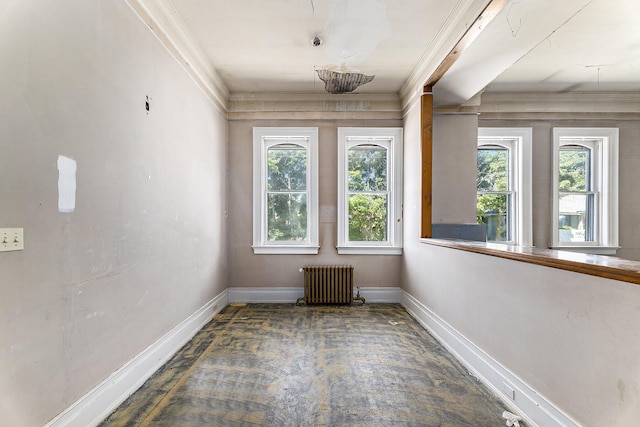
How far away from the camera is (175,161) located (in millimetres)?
2705

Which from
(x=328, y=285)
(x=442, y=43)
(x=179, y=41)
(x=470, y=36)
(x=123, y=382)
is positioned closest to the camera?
(x=123, y=382)

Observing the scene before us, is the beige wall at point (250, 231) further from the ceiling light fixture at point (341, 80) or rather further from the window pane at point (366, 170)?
the ceiling light fixture at point (341, 80)

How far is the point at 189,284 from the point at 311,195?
200cm

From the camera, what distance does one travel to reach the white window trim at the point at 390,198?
13.9 ft

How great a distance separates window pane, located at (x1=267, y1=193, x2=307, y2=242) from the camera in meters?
4.35

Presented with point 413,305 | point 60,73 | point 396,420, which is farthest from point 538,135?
point 60,73

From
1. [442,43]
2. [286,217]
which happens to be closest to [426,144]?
[442,43]

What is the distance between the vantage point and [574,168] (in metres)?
4.40

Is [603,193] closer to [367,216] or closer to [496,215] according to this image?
[496,215]

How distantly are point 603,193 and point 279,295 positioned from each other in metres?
4.90

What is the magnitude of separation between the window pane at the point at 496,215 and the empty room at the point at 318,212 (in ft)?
0.13

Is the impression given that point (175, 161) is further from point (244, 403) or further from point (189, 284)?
point (244, 403)

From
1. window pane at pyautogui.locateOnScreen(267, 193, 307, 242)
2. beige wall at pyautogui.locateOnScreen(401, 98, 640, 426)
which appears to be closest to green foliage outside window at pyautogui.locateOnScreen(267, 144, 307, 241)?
window pane at pyautogui.locateOnScreen(267, 193, 307, 242)

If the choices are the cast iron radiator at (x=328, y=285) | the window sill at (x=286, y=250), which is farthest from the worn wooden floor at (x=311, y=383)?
the window sill at (x=286, y=250)
